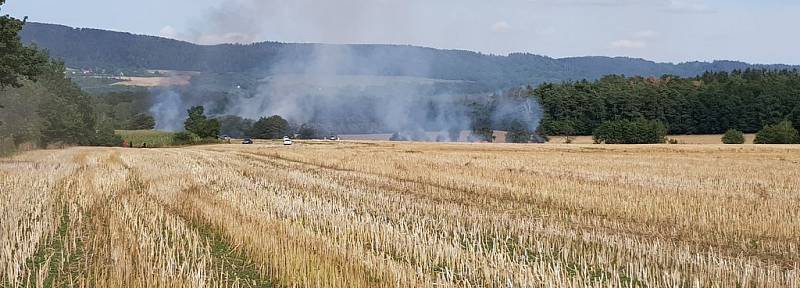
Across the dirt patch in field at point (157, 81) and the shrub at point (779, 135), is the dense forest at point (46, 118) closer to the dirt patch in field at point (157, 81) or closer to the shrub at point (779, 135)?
the shrub at point (779, 135)

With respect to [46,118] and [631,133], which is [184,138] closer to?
[46,118]

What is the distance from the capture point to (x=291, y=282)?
7.35 meters

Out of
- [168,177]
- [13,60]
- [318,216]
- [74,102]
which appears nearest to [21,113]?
[74,102]

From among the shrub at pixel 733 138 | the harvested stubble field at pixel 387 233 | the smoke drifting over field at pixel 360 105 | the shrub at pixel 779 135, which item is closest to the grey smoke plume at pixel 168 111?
the smoke drifting over field at pixel 360 105

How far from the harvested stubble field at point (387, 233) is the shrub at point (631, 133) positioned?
246 feet

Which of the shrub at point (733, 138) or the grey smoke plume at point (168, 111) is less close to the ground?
the grey smoke plume at point (168, 111)

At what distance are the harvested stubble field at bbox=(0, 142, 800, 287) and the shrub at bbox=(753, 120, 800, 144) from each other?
77.8 metres

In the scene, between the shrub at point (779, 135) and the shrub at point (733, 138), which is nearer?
the shrub at point (779, 135)

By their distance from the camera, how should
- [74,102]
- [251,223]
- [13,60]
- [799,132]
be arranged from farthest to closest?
[799,132] → [74,102] → [13,60] → [251,223]

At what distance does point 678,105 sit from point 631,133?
1885cm

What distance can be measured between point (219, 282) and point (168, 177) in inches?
548

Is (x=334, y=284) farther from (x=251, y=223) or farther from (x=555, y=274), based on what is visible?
(x=251, y=223)

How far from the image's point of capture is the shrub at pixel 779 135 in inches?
3497

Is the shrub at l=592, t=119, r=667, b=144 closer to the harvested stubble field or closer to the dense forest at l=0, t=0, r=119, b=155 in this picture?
the dense forest at l=0, t=0, r=119, b=155
